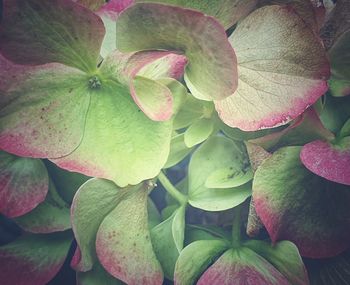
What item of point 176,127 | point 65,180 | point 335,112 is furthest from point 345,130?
point 65,180

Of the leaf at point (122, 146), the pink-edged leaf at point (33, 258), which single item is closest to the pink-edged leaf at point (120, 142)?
the leaf at point (122, 146)

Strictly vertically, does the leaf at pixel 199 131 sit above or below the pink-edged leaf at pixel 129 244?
above

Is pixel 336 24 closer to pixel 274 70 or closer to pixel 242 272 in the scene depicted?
pixel 274 70

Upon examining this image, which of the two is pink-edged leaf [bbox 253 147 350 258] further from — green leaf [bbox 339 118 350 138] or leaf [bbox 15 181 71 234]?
leaf [bbox 15 181 71 234]

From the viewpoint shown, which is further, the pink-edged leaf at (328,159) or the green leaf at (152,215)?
the green leaf at (152,215)

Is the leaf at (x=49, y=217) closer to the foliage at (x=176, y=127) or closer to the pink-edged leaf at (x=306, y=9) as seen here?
the foliage at (x=176, y=127)

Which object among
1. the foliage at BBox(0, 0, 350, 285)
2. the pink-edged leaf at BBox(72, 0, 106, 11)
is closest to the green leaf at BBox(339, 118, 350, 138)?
the foliage at BBox(0, 0, 350, 285)

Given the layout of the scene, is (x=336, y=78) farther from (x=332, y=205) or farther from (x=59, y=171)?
(x=59, y=171)
